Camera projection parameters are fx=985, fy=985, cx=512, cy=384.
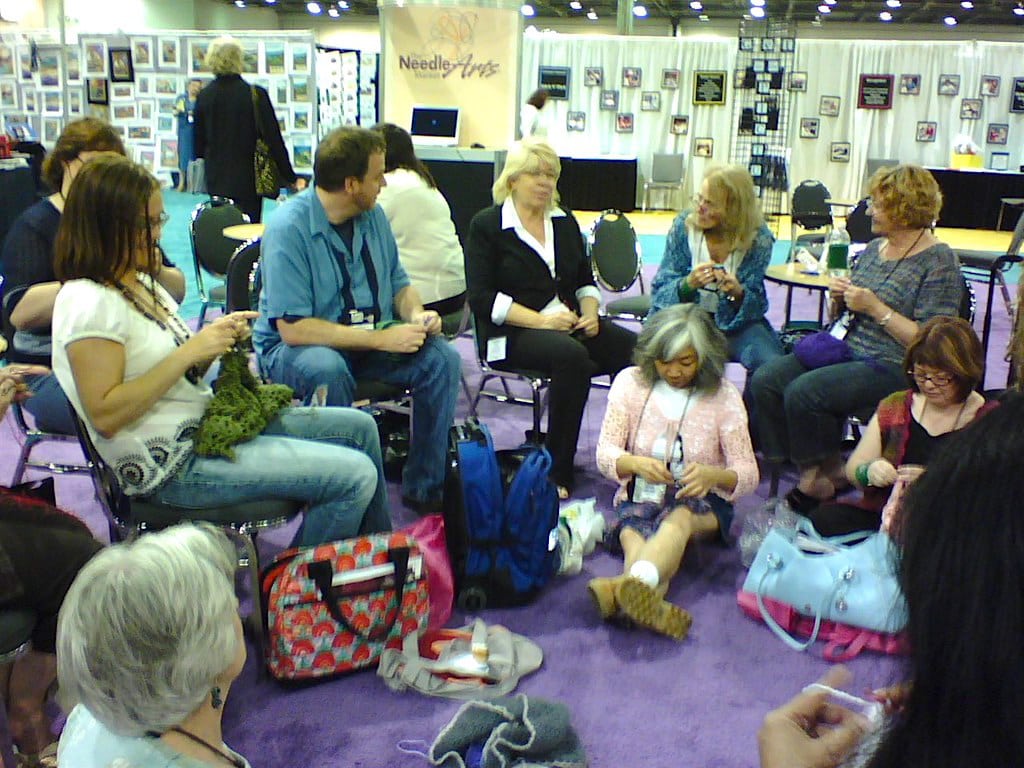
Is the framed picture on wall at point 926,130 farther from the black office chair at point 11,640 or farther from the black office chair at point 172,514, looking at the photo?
the black office chair at point 11,640

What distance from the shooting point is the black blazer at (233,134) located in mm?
6035

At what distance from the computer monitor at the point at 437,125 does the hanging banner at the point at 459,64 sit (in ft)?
0.26

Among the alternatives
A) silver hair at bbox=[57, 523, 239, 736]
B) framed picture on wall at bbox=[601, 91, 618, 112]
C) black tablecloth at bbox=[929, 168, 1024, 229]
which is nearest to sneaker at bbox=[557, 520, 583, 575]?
silver hair at bbox=[57, 523, 239, 736]

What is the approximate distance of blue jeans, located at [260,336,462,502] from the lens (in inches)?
123

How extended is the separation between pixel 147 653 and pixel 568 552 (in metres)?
1.91

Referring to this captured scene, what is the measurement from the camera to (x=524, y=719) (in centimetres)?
219

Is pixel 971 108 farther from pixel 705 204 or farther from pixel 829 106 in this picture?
pixel 705 204

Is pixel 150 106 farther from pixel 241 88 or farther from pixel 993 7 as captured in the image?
pixel 993 7

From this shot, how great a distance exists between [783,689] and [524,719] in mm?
739

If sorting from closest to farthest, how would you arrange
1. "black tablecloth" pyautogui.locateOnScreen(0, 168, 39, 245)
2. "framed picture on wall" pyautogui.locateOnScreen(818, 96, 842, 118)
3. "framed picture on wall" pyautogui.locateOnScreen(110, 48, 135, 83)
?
→ "black tablecloth" pyautogui.locateOnScreen(0, 168, 39, 245), "framed picture on wall" pyautogui.locateOnScreen(110, 48, 135, 83), "framed picture on wall" pyautogui.locateOnScreen(818, 96, 842, 118)

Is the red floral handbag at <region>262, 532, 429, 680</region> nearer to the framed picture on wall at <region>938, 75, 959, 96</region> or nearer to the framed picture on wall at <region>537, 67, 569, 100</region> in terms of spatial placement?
the framed picture on wall at <region>537, 67, 569, 100</region>

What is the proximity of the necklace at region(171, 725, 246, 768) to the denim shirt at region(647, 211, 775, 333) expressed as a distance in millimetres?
2823

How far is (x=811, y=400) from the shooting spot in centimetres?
342

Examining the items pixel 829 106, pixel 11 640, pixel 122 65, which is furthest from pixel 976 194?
pixel 11 640
